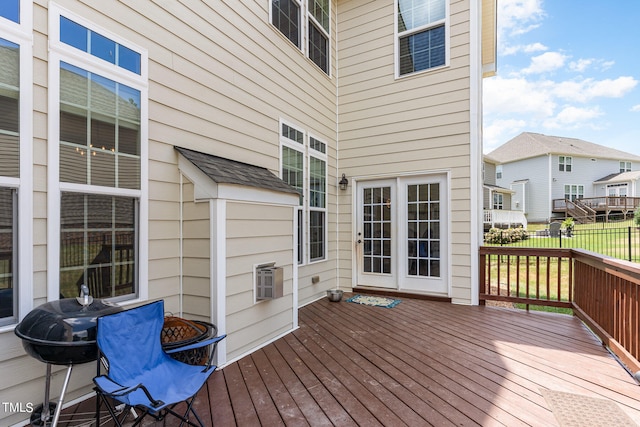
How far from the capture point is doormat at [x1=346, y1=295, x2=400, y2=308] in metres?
4.64

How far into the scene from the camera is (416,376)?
98.1 inches

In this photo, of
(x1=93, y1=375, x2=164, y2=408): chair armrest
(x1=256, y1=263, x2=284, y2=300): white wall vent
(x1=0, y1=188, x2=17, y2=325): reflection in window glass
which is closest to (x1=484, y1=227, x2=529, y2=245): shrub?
(x1=256, y1=263, x2=284, y2=300): white wall vent

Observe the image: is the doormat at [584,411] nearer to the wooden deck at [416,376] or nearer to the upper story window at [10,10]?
the wooden deck at [416,376]

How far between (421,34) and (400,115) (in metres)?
1.43

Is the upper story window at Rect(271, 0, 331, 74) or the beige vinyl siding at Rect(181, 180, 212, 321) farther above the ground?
the upper story window at Rect(271, 0, 331, 74)

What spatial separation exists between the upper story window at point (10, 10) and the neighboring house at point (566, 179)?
891 inches

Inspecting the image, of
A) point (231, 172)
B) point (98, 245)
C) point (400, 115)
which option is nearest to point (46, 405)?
point (98, 245)

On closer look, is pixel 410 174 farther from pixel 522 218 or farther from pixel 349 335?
pixel 522 218

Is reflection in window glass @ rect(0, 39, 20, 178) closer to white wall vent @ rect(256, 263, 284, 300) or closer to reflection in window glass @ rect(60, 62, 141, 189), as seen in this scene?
reflection in window glass @ rect(60, 62, 141, 189)

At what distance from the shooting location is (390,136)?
5.31 m

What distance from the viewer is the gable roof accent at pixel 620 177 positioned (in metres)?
19.2

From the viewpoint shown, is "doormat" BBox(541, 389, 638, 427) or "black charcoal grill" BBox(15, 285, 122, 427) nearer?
"black charcoal grill" BBox(15, 285, 122, 427)

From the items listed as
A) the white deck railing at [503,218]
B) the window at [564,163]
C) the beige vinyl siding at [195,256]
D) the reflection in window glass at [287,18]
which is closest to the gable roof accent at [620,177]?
the window at [564,163]

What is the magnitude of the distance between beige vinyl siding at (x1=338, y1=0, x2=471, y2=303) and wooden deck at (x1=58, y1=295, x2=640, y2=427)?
1561 mm
